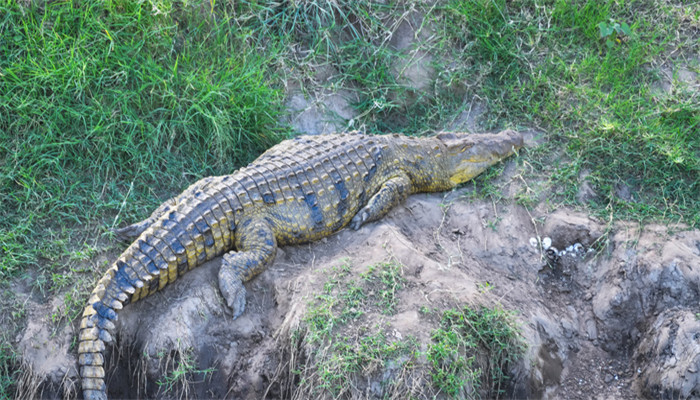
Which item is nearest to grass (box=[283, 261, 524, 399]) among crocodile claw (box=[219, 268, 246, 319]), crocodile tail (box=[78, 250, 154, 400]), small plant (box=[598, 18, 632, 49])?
crocodile claw (box=[219, 268, 246, 319])

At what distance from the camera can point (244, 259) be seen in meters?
4.30

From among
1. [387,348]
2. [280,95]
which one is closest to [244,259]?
[387,348]

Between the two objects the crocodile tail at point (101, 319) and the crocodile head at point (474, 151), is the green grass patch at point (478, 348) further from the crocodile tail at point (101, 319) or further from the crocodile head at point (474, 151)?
the crocodile tail at point (101, 319)

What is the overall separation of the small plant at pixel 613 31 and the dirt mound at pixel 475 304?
223 cm

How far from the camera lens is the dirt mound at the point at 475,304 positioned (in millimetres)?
3959

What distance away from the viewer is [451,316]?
155 inches

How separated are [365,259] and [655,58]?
3.79 metres

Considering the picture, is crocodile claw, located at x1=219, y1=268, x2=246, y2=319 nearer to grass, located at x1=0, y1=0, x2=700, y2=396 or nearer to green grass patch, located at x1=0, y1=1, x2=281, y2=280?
grass, located at x1=0, y1=0, x2=700, y2=396

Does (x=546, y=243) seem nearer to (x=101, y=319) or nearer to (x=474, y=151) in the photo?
(x=474, y=151)

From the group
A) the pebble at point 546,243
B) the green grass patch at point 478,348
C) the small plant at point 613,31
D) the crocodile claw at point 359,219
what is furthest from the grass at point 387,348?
the small plant at point 613,31

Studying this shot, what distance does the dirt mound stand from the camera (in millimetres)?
3959

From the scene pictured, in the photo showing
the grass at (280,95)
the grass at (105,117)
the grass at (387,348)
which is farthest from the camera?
the grass at (280,95)

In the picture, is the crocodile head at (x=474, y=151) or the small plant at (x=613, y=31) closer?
the crocodile head at (x=474, y=151)

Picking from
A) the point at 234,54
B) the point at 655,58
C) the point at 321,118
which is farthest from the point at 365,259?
the point at 655,58
